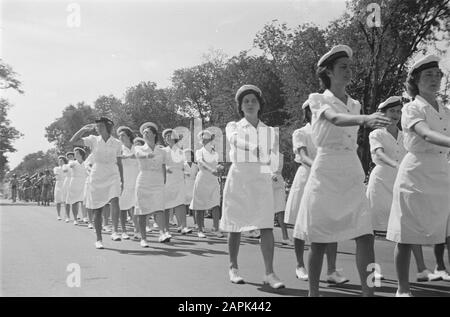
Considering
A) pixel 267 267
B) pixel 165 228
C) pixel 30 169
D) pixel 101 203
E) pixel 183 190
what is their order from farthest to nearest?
pixel 30 169, pixel 183 190, pixel 165 228, pixel 101 203, pixel 267 267

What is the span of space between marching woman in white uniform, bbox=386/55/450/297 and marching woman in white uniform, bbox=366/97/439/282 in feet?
4.78

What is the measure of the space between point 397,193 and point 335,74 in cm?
131

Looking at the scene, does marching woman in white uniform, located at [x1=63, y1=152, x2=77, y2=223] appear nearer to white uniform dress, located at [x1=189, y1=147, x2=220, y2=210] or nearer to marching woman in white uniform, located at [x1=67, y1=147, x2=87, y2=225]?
marching woman in white uniform, located at [x1=67, y1=147, x2=87, y2=225]

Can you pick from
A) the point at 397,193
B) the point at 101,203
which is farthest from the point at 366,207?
the point at 101,203

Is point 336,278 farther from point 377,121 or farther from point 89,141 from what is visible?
point 89,141

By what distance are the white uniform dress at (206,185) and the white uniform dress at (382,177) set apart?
507cm

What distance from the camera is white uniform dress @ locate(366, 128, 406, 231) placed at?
21.7 ft

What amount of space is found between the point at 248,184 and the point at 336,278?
1.53 metres

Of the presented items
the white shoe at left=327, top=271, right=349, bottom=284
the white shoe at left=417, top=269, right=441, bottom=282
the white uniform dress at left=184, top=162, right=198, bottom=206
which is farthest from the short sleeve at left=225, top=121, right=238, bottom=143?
the white uniform dress at left=184, top=162, right=198, bottom=206

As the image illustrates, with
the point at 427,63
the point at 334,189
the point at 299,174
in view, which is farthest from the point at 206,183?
the point at 334,189

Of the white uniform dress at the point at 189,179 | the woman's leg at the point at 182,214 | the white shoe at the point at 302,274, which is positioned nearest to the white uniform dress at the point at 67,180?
the white uniform dress at the point at 189,179

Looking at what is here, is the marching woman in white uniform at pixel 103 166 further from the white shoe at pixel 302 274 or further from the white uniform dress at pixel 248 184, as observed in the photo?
the white shoe at pixel 302 274
